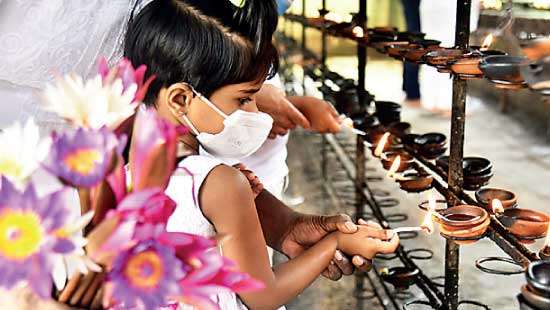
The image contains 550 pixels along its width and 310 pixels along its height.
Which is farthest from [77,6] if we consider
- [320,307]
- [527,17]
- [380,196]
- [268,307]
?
[527,17]

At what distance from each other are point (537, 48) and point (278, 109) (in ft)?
5.31

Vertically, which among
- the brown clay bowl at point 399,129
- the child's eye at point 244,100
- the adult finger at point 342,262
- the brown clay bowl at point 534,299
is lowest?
the brown clay bowl at point 399,129

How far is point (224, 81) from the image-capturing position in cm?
163

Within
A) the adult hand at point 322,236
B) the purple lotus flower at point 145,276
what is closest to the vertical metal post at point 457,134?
the adult hand at point 322,236

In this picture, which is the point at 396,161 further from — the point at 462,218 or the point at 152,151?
the point at 152,151

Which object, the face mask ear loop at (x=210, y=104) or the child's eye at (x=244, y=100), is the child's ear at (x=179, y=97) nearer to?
the face mask ear loop at (x=210, y=104)

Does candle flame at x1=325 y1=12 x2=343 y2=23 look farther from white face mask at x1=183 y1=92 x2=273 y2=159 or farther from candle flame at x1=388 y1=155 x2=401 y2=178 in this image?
white face mask at x1=183 y1=92 x2=273 y2=159

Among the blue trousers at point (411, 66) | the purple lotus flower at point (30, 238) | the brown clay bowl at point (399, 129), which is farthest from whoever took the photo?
the blue trousers at point (411, 66)

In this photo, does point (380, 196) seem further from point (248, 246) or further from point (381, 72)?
point (381, 72)

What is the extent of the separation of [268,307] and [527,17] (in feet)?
16.9

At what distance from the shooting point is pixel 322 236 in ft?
6.13

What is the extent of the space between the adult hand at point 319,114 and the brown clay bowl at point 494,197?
3.05 feet

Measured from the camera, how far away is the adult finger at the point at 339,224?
5.63ft

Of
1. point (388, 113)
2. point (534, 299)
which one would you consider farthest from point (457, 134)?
point (388, 113)
